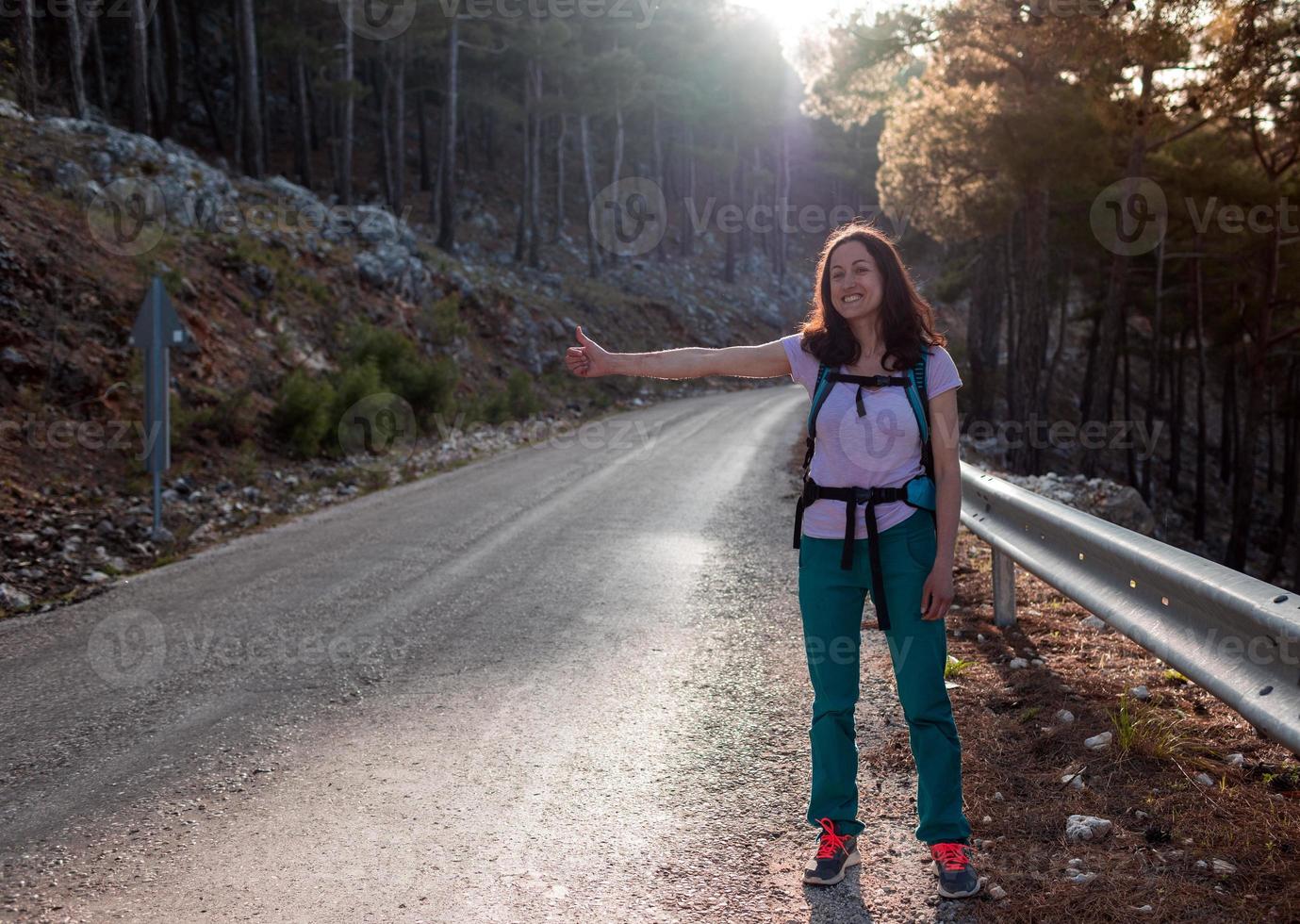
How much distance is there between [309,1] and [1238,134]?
33374 mm

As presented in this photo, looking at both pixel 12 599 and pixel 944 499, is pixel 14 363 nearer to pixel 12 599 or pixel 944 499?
pixel 12 599

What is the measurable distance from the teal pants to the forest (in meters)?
15.4

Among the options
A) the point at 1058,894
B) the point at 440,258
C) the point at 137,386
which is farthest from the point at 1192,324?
the point at 1058,894

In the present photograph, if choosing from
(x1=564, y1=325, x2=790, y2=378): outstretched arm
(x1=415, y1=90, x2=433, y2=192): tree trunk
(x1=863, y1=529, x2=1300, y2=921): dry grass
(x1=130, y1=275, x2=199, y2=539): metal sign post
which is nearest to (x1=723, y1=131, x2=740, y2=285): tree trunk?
(x1=415, y1=90, x2=433, y2=192): tree trunk

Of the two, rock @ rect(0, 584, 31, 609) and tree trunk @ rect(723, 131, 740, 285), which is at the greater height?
tree trunk @ rect(723, 131, 740, 285)

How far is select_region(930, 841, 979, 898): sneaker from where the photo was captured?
3.14 meters

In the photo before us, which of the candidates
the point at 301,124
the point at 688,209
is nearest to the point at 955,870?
the point at 301,124

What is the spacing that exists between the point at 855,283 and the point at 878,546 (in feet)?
2.97

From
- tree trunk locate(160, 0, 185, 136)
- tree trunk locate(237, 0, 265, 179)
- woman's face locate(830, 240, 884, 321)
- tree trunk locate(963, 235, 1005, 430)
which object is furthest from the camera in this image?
tree trunk locate(160, 0, 185, 136)

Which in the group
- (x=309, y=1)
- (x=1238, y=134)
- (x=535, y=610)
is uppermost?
(x=309, y=1)

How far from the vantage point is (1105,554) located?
4.15 m

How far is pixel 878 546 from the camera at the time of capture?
329cm

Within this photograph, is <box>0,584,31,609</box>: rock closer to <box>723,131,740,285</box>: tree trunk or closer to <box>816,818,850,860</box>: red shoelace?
<box>816,818,850,860</box>: red shoelace

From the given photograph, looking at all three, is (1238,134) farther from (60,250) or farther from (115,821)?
(115,821)
